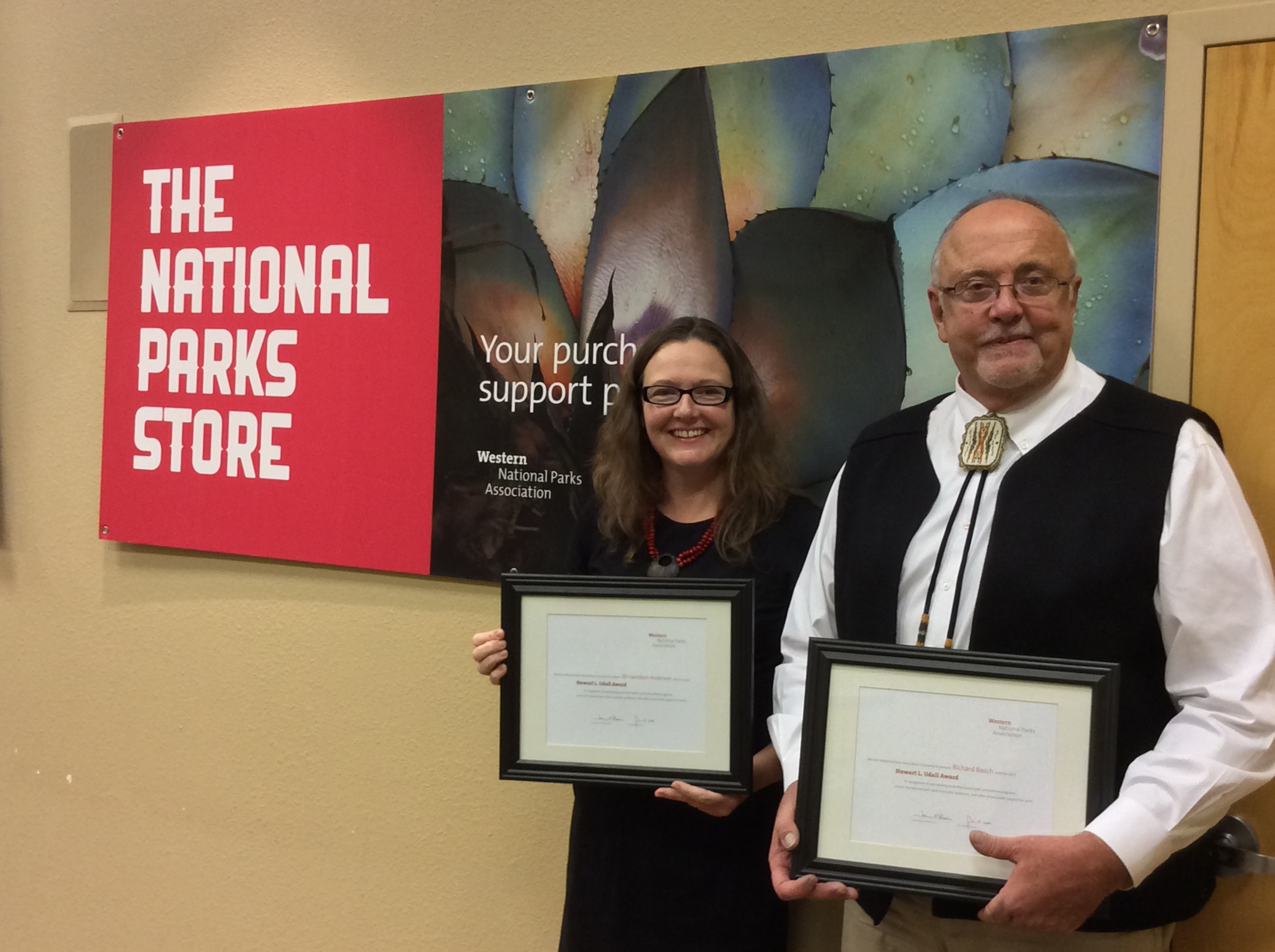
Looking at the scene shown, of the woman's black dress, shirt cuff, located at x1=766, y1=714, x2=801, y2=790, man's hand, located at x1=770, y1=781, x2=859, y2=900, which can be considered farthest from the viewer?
the woman's black dress

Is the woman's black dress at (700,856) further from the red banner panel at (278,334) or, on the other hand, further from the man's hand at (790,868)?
the red banner panel at (278,334)

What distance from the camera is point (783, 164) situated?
65.9 inches

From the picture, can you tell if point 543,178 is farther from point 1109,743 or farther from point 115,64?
point 1109,743

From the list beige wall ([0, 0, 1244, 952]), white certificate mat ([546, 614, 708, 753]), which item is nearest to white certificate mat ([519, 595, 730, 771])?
white certificate mat ([546, 614, 708, 753])

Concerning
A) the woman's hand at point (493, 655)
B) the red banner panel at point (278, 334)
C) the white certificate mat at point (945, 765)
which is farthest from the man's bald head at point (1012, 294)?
the red banner panel at point (278, 334)

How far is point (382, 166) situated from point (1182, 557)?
1593 mm

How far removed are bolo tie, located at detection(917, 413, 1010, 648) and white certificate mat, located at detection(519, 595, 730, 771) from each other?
0.27m

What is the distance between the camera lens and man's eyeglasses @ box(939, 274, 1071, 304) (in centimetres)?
121

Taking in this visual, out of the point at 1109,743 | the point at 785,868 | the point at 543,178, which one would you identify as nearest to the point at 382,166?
the point at 543,178

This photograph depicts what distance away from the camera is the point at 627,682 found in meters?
1.42

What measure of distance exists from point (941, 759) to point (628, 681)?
1.49ft

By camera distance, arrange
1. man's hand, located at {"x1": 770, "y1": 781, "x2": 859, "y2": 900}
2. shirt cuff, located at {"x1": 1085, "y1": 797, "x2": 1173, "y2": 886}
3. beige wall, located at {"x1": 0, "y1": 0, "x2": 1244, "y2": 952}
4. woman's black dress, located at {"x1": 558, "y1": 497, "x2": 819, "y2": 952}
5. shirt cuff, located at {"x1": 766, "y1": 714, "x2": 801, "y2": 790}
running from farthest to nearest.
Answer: beige wall, located at {"x1": 0, "y1": 0, "x2": 1244, "y2": 952}
woman's black dress, located at {"x1": 558, "y1": 497, "x2": 819, "y2": 952}
shirt cuff, located at {"x1": 766, "y1": 714, "x2": 801, "y2": 790}
man's hand, located at {"x1": 770, "y1": 781, "x2": 859, "y2": 900}
shirt cuff, located at {"x1": 1085, "y1": 797, "x2": 1173, "y2": 886}
